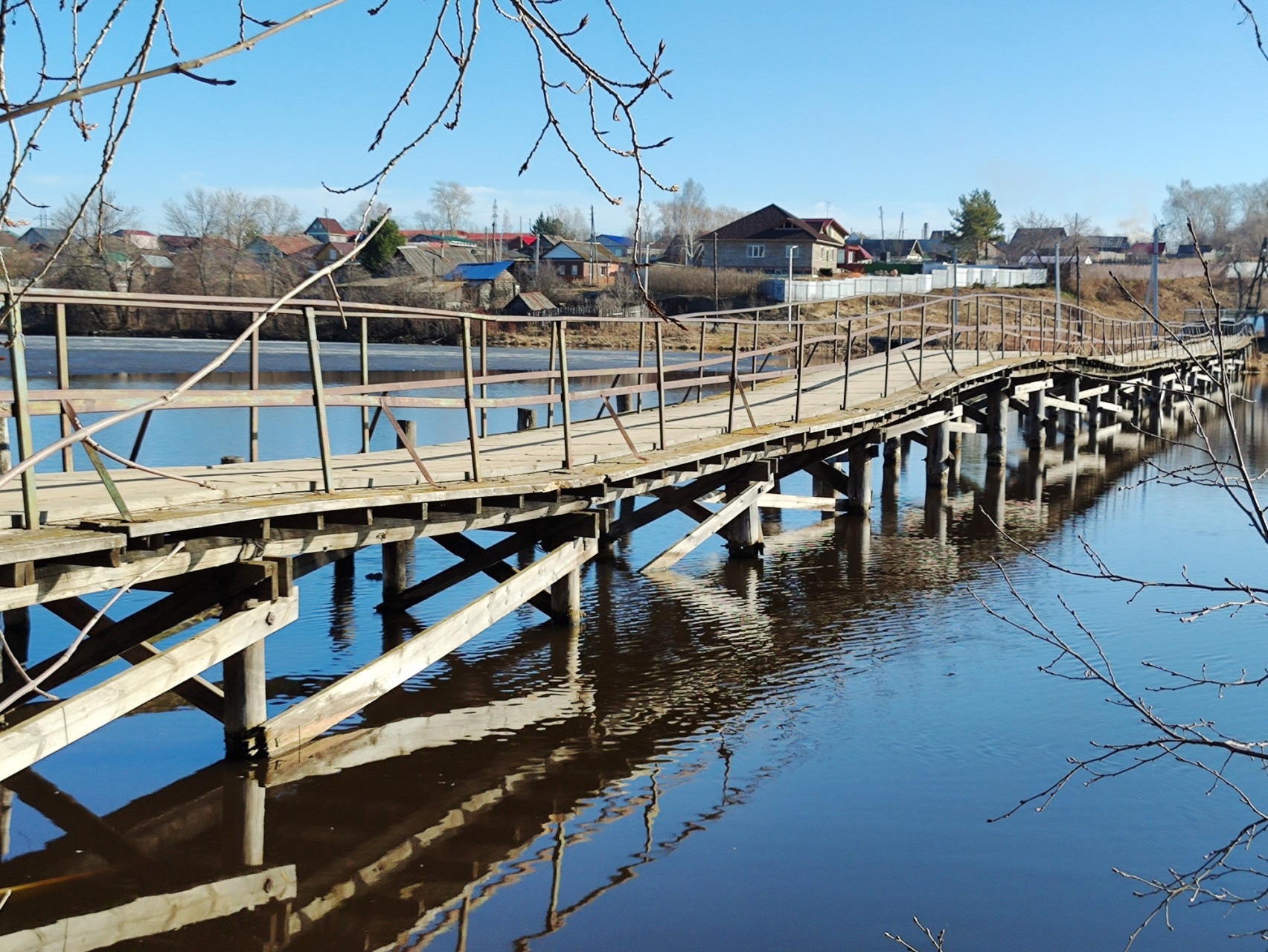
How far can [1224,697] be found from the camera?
353 inches

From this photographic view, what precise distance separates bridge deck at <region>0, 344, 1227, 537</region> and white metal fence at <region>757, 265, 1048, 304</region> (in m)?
48.9

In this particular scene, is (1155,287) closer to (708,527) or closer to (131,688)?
(708,527)

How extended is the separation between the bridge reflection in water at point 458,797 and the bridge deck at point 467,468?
153 cm

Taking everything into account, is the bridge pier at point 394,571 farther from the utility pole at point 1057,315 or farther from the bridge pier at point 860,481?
the utility pole at point 1057,315

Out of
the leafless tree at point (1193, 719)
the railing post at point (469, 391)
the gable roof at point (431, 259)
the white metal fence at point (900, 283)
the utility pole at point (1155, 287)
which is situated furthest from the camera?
the gable roof at point (431, 259)

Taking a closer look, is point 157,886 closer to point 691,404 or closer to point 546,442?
point 546,442

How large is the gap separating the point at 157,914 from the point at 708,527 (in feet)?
25.6

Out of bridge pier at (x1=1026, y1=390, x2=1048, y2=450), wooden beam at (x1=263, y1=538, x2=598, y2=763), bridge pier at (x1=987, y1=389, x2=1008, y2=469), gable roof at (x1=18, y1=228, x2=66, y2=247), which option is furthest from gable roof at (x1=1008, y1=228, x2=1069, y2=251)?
wooden beam at (x1=263, y1=538, x2=598, y2=763)

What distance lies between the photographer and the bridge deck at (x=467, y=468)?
6527 mm

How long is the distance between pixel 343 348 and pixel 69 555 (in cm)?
5265

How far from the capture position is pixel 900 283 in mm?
74000

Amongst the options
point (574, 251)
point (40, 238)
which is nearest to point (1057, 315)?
point (40, 238)

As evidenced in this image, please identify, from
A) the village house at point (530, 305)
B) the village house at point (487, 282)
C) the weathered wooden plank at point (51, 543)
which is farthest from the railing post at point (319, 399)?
the village house at point (487, 282)

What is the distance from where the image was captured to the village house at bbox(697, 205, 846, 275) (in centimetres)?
8112
